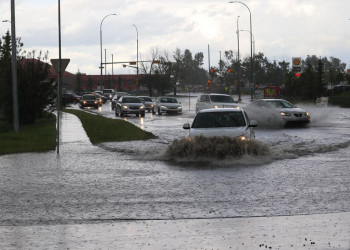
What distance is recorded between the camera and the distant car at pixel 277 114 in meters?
33.2

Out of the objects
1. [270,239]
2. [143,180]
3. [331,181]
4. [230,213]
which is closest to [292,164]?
[331,181]

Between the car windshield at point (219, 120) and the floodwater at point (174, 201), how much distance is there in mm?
1236

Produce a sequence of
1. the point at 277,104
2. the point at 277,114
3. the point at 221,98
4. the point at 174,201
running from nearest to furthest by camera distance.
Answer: the point at 174,201
the point at 277,114
the point at 277,104
the point at 221,98

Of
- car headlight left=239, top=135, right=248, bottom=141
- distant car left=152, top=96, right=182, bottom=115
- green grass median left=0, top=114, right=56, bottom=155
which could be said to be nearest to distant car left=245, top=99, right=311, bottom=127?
green grass median left=0, top=114, right=56, bottom=155

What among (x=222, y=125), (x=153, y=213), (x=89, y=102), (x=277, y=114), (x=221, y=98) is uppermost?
(x=221, y=98)

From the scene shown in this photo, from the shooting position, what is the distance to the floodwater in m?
8.06

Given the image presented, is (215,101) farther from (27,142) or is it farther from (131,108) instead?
(27,142)

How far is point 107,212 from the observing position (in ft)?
33.0

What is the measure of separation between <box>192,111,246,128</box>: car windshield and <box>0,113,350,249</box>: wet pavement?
2.65 metres

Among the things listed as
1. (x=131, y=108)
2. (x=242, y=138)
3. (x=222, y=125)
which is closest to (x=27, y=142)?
(x=222, y=125)

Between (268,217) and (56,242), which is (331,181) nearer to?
(268,217)

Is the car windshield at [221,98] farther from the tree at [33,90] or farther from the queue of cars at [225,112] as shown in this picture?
the tree at [33,90]

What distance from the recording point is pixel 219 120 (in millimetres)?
18531

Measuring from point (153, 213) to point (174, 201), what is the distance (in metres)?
1.15
